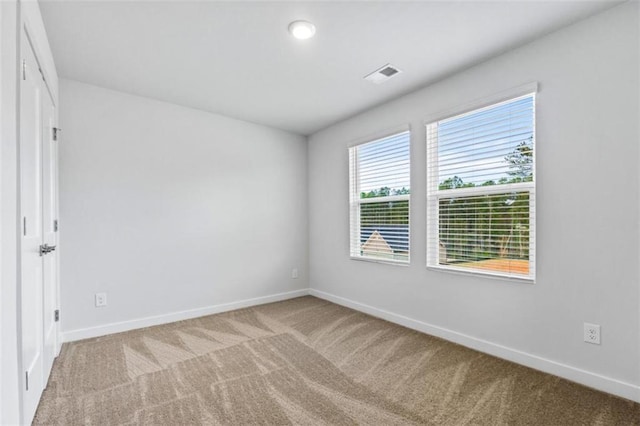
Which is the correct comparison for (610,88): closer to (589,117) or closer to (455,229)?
(589,117)

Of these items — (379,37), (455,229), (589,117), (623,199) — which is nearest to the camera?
(623,199)

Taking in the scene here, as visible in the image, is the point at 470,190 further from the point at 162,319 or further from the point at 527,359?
the point at 162,319

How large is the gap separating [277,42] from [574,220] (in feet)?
8.19

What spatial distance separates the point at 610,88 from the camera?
2.06m

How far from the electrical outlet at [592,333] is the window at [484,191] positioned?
45cm

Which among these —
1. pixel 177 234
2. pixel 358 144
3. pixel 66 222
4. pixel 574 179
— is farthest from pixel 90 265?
pixel 574 179

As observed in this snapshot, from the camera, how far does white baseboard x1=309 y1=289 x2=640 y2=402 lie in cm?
202

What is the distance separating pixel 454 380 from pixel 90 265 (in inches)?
132

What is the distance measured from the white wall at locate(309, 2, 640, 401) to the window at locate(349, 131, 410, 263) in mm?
585

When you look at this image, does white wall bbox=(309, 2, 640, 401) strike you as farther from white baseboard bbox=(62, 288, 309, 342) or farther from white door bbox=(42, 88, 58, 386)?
white door bbox=(42, 88, 58, 386)

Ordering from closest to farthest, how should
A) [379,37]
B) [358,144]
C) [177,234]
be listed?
[379,37]
[177,234]
[358,144]

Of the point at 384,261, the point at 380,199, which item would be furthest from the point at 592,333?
the point at 380,199

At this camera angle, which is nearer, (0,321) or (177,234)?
(0,321)

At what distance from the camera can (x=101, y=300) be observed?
3.13 m
